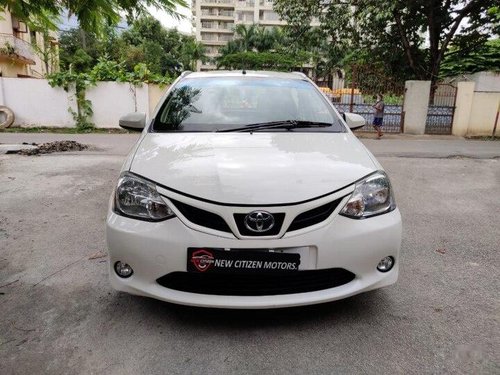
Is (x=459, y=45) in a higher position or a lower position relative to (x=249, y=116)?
higher

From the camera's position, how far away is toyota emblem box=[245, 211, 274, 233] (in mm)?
2145

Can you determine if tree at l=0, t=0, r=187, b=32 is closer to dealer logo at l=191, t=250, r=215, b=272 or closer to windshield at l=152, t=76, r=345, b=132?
windshield at l=152, t=76, r=345, b=132

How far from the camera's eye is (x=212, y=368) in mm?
2113

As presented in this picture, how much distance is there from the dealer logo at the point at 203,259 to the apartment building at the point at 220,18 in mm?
74425

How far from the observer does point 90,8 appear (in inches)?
104

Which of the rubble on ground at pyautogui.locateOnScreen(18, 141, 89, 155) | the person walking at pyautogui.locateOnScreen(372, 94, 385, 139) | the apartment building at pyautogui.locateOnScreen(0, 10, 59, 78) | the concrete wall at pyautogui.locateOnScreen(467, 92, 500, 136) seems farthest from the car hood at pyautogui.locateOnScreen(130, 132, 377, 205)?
the apartment building at pyautogui.locateOnScreen(0, 10, 59, 78)

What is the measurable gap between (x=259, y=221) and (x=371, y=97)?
43.5 ft

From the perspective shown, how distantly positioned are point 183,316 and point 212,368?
0.51 meters

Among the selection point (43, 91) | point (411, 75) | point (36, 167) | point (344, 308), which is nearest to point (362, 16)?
point (411, 75)

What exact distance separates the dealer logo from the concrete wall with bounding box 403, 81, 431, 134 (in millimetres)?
13536

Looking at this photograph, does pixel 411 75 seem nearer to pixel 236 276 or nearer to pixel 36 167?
pixel 36 167

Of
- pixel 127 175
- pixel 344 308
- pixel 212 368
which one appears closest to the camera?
pixel 212 368

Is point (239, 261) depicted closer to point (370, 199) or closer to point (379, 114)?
point (370, 199)

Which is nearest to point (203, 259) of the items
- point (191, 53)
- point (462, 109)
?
point (462, 109)
